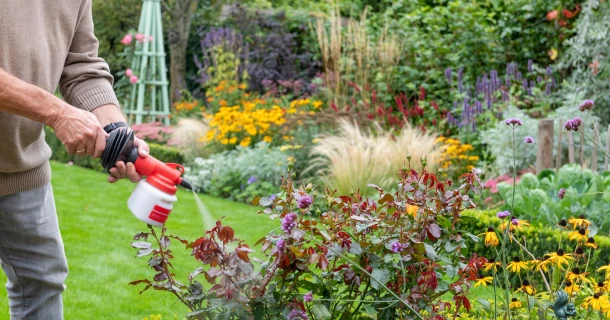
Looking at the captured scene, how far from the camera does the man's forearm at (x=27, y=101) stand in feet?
7.14

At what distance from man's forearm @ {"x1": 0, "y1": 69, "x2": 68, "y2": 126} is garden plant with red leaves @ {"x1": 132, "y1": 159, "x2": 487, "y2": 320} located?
0.44 meters

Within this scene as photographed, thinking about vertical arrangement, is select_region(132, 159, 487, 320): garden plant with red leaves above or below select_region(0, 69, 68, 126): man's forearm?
below

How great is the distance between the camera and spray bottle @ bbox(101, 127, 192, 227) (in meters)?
2.23

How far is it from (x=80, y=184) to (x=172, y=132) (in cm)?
168

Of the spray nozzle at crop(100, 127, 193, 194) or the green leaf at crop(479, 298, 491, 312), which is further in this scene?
the green leaf at crop(479, 298, 491, 312)

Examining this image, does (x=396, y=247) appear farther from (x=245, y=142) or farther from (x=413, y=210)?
(x=245, y=142)

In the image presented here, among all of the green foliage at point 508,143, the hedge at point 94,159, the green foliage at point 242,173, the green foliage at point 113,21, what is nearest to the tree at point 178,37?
the green foliage at point 113,21

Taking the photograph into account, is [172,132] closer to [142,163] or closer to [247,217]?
[247,217]

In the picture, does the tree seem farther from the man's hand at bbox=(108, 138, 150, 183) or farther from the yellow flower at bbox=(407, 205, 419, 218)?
the yellow flower at bbox=(407, 205, 419, 218)

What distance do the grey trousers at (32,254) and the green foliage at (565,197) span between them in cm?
301

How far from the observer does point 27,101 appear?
221cm

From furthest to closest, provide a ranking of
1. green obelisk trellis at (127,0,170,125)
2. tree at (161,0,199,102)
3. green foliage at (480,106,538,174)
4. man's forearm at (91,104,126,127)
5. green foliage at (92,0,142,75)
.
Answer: green foliage at (92,0,142,75) < tree at (161,0,199,102) < green obelisk trellis at (127,0,170,125) < green foliage at (480,106,538,174) < man's forearm at (91,104,126,127)

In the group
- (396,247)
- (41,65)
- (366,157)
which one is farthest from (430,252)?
(366,157)

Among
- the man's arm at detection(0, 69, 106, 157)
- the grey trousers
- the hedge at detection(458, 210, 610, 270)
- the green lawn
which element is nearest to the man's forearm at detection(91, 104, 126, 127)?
the grey trousers
